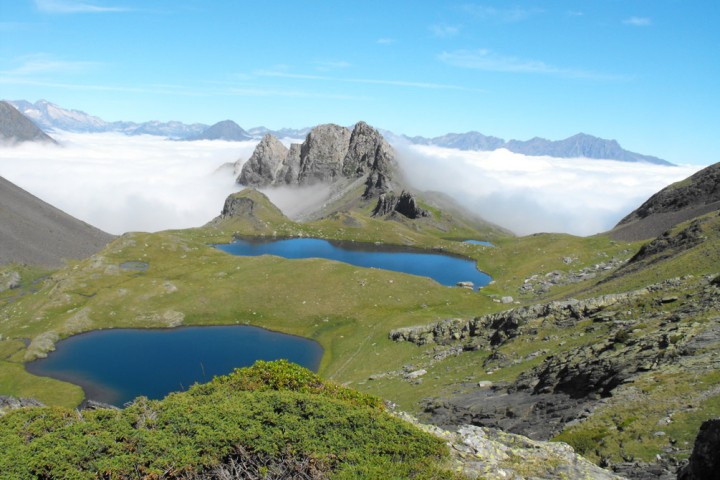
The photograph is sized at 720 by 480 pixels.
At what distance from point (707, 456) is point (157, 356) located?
316 ft

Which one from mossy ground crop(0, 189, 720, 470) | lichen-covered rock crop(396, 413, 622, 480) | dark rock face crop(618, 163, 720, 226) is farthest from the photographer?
dark rock face crop(618, 163, 720, 226)

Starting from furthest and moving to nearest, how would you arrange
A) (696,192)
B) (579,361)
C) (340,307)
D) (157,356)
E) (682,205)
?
(682,205), (696,192), (340,307), (157,356), (579,361)

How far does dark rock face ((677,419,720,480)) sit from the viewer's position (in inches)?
793

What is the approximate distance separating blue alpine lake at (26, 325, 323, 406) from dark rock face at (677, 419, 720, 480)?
73.1 metres

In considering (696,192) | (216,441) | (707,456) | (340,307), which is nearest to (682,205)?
(696,192)

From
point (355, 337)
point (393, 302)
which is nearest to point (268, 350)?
point (355, 337)

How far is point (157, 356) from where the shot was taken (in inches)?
3713

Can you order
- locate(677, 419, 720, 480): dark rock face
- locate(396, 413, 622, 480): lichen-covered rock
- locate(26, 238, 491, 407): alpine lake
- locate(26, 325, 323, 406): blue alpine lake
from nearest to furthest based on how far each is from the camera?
locate(677, 419, 720, 480): dark rock face
locate(396, 413, 622, 480): lichen-covered rock
locate(26, 238, 491, 407): alpine lake
locate(26, 325, 323, 406): blue alpine lake

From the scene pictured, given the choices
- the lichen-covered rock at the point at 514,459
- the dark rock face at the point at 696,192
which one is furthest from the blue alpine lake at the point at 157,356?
the dark rock face at the point at 696,192

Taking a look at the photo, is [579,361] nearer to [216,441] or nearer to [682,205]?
[216,441]

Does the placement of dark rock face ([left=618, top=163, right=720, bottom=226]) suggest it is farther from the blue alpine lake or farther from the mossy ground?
the blue alpine lake

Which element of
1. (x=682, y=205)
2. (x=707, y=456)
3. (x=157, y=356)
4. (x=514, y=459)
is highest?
(x=682, y=205)

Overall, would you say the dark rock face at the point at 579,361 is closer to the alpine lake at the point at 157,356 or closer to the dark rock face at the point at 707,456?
the dark rock face at the point at 707,456

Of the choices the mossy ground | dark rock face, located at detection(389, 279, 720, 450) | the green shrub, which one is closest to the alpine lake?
the mossy ground
